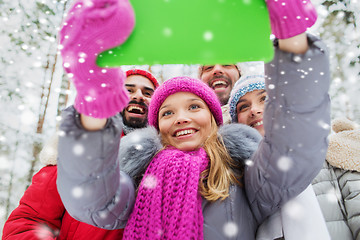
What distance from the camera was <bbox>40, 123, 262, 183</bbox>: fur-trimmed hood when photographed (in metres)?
1.20

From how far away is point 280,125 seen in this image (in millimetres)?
828

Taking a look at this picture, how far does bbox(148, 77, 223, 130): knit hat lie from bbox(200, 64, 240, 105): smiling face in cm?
80

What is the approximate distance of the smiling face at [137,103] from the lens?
6.84ft

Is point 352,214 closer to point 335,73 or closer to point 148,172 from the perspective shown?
point 148,172

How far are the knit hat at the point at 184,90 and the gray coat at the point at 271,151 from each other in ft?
1.86

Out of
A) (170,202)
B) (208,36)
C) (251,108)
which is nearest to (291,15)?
(208,36)

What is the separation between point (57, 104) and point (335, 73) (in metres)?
4.13

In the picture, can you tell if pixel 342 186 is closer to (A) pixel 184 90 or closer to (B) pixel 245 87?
(B) pixel 245 87

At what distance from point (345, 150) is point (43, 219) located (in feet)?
5.91

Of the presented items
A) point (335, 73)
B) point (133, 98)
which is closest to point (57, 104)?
point (133, 98)

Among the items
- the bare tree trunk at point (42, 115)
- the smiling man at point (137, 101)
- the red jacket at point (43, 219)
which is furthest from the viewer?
the bare tree trunk at point (42, 115)

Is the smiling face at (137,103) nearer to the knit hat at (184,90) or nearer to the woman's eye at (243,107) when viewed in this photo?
the knit hat at (184,90)

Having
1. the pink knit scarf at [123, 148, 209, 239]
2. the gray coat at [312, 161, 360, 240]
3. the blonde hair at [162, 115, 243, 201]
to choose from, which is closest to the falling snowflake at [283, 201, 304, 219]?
the blonde hair at [162, 115, 243, 201]

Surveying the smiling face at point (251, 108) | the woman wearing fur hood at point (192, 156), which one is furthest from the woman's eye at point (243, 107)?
the woman wearing fur hood at point (192, 156)
